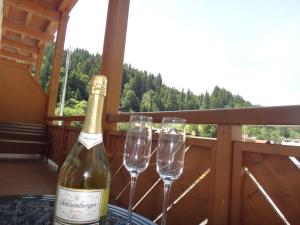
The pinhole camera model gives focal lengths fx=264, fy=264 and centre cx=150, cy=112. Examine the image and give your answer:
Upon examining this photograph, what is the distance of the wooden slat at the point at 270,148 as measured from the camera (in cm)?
96

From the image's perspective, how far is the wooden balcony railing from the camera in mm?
992

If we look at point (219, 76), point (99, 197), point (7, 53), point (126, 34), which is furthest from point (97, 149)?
point (219, 76)

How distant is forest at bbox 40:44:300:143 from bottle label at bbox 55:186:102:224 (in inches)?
34.2

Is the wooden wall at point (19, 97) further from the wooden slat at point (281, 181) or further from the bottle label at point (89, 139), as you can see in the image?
the bottle label at point (89, 139)

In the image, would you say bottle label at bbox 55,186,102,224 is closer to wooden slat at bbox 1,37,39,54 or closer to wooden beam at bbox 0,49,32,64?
wooden slat at bbox 1,37,39,54

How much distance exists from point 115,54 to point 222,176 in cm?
172

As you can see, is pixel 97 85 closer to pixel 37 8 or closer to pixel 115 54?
pixel 115 54

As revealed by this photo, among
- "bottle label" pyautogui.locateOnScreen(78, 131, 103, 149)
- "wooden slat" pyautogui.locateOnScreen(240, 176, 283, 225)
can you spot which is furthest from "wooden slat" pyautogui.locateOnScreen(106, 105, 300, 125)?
"bottle label" pyautogui.locateOnScreen(78, 131, 103, 149)

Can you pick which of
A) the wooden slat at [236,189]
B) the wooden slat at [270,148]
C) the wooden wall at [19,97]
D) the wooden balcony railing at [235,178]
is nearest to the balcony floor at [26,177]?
the wooden wall at [19,97]

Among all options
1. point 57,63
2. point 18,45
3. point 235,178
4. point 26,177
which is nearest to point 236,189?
point 235,178

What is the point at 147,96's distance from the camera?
10.4 m

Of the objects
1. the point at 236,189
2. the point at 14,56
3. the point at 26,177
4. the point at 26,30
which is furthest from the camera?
the point at 14,56

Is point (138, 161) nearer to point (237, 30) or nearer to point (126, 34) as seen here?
point (126, 34)

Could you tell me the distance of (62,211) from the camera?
0.51m
